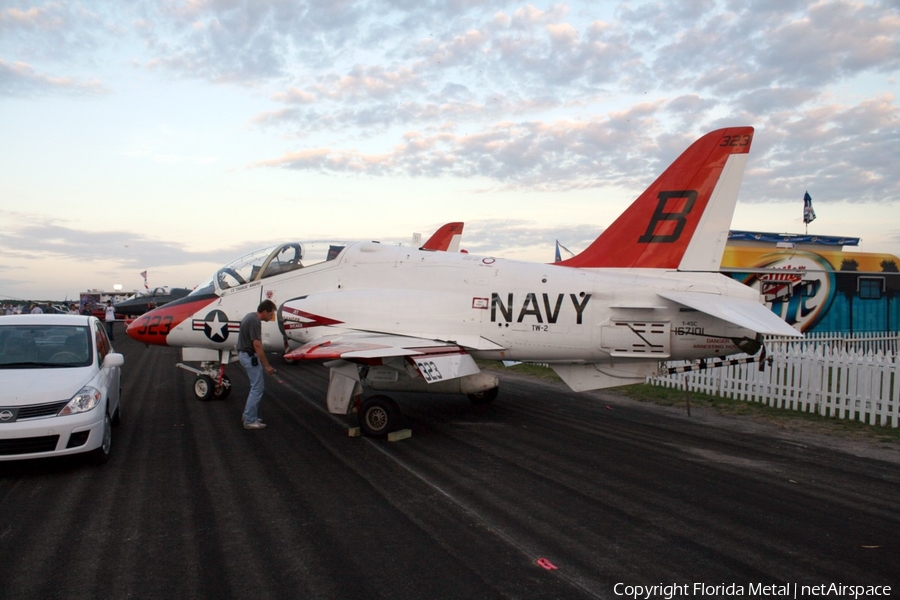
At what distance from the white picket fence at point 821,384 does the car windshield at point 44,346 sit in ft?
31.7

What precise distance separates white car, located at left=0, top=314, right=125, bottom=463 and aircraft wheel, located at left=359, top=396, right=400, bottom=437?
342cm

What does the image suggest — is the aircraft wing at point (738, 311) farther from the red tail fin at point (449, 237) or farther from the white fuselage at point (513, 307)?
the red tail fin at point (449, 237)

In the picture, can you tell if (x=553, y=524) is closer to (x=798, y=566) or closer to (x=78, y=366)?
(x=798, y=566)

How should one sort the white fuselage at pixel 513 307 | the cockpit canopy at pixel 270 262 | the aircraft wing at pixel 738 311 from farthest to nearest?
the cockpit canopy at pixel 270 262 < the white fuselage at pixel 513 307 < the aircraft wing at pixel 738 311

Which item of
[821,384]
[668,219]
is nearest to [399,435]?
[668,219]

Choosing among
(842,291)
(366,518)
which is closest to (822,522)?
(366,518)

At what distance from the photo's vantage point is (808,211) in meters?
31.5

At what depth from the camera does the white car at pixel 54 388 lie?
630 cm

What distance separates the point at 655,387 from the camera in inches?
595

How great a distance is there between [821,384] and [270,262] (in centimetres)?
1128

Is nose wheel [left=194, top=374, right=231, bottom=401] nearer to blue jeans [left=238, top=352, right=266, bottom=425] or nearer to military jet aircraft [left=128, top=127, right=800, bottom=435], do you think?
military jet aircraft [left=128, top=127, right=800, bottom=435]

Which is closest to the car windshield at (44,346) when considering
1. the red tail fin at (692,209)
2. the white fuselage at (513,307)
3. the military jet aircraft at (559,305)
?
the military jet aircraft at (559,305)

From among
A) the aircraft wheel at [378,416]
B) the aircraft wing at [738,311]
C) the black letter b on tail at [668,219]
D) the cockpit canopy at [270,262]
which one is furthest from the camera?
the cockpit canopy at [270,262]

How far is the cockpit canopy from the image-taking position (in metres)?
11.3
